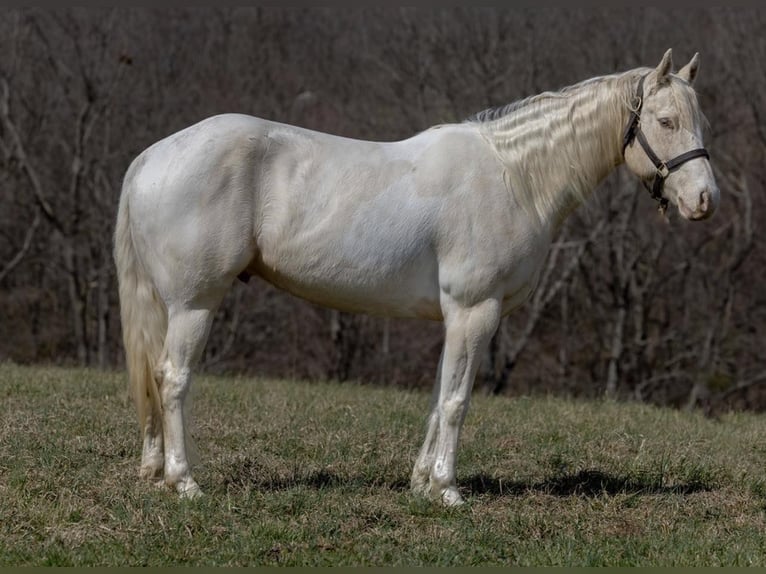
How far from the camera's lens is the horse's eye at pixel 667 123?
5.71 metres

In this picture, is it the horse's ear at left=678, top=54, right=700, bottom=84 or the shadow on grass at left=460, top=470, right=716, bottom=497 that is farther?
the shadow on grass at left=460, top=470, right=716, bottom=497

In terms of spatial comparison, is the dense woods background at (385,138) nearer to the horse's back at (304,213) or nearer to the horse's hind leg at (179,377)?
the horse's back at (304,213)

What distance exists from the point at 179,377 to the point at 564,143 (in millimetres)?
2542

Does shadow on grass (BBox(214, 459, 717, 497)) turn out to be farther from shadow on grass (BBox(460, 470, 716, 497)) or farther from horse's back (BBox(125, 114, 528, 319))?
horse's back (BBox(125, 114, 528, 319))

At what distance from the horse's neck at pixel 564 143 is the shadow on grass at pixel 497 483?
1.63 meters

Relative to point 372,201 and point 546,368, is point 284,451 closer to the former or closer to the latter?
point 372,201

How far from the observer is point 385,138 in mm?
20078

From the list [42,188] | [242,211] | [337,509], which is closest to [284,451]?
[337,509]

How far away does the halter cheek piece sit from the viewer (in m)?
5.65

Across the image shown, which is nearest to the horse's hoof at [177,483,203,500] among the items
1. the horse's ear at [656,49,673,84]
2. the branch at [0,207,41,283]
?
the horse's ear at [656,49,673,84]

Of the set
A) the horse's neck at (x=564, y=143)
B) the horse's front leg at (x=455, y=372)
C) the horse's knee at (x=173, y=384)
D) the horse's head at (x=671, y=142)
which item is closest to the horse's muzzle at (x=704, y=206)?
the horse's head at (x=671, y=142)

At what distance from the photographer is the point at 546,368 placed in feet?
69.1

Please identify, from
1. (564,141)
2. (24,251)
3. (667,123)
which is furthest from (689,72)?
(24,251)

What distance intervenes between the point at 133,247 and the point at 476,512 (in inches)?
94.0
